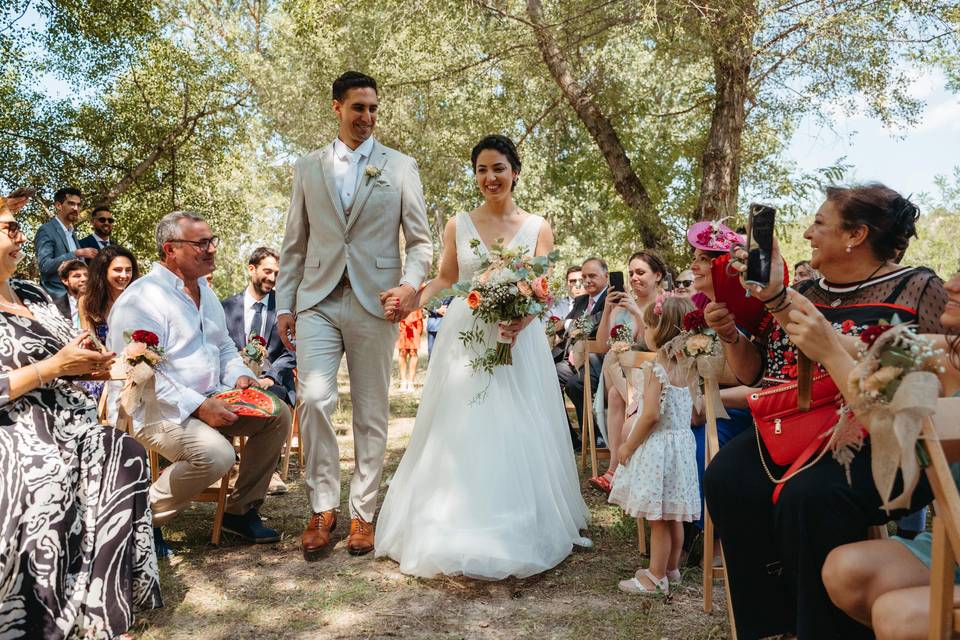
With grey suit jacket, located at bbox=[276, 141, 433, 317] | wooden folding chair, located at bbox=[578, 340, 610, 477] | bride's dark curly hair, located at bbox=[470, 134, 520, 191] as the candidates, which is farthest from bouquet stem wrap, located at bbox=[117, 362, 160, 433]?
wooden folding chair, located at bbox=[578, 340, 610, 477]

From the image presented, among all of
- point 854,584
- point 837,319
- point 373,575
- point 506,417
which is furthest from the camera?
point 506,417

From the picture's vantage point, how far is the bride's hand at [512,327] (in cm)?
460

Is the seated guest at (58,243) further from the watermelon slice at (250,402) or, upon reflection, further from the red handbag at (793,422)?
the red handbag at (793,422)

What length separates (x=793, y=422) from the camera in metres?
2.94

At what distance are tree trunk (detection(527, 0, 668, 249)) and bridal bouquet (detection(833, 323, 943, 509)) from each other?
7.95 metres

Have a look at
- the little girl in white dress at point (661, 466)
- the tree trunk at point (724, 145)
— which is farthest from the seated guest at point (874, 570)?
the tree trunk at point (724, 145)

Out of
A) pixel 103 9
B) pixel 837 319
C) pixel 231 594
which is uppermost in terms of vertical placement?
pixel 103 9

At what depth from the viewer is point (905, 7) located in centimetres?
815

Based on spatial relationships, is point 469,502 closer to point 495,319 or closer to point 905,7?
point 495,319

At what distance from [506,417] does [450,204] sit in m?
13.0

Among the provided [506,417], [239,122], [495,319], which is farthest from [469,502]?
[239,122]

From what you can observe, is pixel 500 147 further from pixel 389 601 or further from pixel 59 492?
pixel 59 492

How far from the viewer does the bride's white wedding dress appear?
4137 mm

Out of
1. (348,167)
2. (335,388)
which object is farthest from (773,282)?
(348,167)
